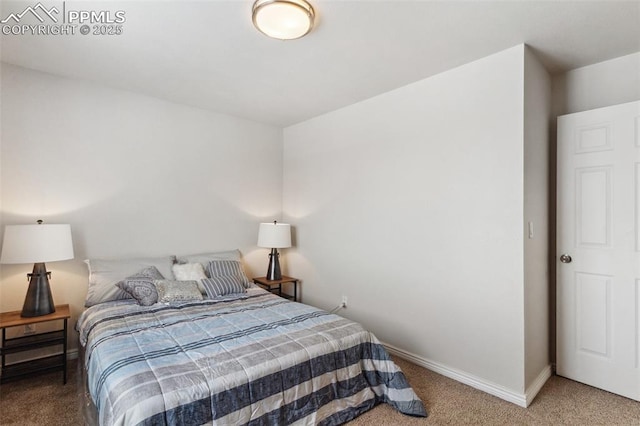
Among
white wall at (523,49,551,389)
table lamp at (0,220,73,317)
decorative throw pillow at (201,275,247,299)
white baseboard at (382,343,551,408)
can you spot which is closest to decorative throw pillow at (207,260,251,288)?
decorative throw pillow at (201,275,247,299)

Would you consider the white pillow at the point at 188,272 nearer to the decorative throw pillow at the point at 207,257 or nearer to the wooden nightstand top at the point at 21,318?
the decorative throw pillow at the point at 207,257

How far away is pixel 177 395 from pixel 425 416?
1.47 metres

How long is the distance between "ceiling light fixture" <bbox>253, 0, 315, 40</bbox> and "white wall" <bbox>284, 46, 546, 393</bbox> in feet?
4.22

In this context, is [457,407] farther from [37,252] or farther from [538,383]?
[37,252]

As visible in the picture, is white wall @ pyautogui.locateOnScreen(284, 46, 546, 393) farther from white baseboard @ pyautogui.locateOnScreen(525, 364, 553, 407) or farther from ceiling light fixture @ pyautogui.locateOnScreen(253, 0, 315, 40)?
ceiling light fixture @ pyautogui.locateOnScreen(253, 0, 315, 40)

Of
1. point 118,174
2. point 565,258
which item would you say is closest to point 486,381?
point 565,258

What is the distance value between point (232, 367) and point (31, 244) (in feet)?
5.88

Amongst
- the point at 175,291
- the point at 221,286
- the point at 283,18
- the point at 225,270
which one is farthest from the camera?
the point at 225,270

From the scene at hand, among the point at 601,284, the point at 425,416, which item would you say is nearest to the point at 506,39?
the point at 601,284

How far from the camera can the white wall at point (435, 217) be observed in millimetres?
2238

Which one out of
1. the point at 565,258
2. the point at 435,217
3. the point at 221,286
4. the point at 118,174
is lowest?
the point at 221,286

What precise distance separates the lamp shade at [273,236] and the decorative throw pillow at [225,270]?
0.49 metres

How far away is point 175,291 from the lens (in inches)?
105

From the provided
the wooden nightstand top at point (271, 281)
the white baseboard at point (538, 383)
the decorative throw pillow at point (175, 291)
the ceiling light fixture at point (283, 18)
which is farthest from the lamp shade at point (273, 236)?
the white baseboard at point (538, 383)
